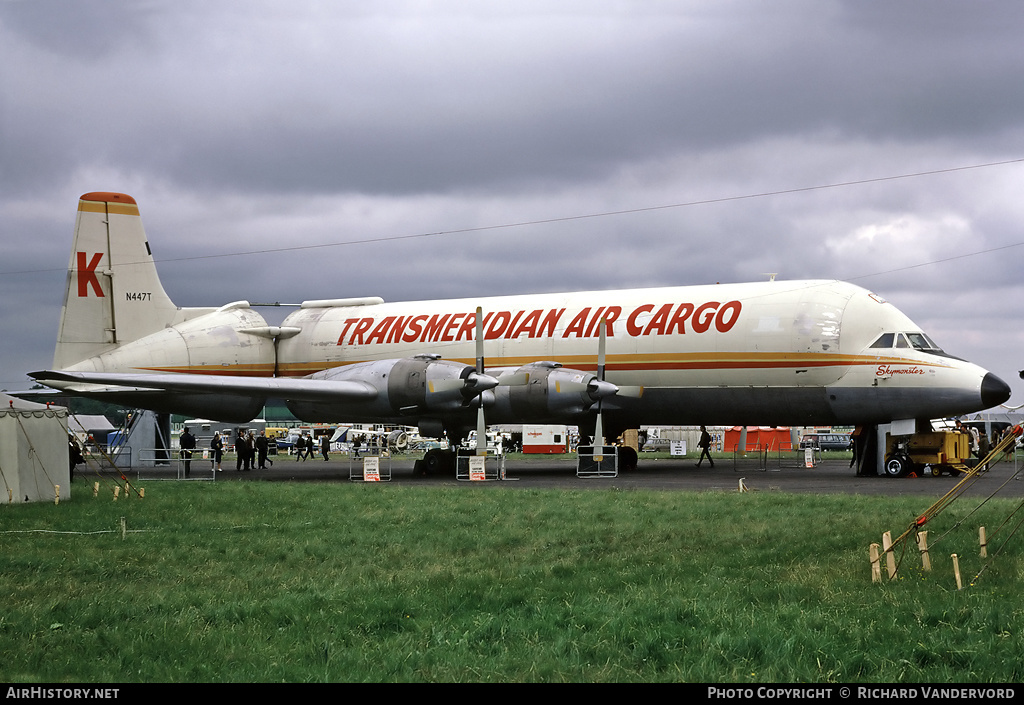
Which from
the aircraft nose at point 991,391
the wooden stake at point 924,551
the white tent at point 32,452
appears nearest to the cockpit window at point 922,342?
the aircraft nose at point 991,391

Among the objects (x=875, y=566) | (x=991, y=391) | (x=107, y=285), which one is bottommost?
(x=875, y=566)

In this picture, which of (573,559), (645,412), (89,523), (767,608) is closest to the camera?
(767,608)

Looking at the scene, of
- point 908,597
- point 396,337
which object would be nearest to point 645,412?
point 396,337

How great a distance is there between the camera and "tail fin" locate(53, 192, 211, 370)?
120 feet

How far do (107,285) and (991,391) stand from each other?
102 feet

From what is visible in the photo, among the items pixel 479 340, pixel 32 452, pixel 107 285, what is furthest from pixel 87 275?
pixel 479 340

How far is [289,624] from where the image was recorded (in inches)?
386

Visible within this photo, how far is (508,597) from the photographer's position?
34.6 feet

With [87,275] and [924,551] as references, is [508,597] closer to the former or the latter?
[924,551]

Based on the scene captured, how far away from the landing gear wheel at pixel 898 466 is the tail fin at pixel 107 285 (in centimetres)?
2740

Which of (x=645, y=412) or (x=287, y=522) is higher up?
(x=645, y=412)

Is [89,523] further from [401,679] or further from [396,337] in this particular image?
[396,337]

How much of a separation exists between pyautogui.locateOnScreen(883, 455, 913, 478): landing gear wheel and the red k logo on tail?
2915cm

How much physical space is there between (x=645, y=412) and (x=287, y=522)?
1584cm
